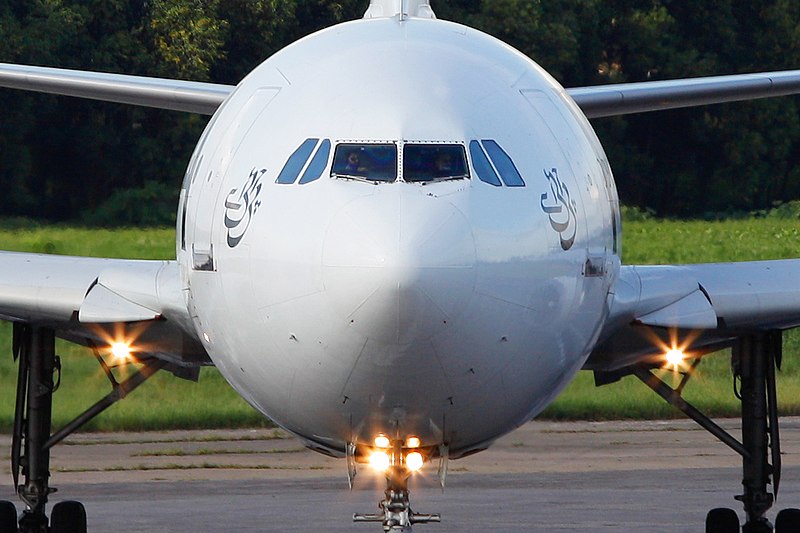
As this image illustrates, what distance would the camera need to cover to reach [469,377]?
9.20 metres

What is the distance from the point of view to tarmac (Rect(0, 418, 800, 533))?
1672 centimetres

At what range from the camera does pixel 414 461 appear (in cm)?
994

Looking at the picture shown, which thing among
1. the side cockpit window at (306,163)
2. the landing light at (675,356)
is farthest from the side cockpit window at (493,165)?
the landing light at (675,356)

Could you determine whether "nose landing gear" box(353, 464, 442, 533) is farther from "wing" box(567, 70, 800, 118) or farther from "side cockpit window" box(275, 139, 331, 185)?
"wing" box(567, 70, 800, 118)

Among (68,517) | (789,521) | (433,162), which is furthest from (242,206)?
(789,521)

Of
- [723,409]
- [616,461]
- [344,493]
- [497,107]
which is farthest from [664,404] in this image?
[497,107]

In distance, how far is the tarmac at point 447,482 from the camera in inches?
658

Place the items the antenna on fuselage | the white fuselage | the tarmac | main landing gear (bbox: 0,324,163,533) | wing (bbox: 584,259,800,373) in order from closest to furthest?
the white fuselage < wing (bbox: 584,259,800,373) < main landing gear (bbox: 0,324,163,533) < the antenna on fuselage < the tarmac

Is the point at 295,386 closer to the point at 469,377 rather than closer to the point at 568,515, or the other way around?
the point at 469,377

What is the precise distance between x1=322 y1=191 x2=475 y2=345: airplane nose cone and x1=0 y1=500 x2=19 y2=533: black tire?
7.02m

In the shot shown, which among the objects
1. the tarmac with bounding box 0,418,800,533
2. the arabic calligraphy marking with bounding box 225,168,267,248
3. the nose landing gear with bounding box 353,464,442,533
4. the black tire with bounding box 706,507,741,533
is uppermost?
the arabic calligraphy marking with bounding box 225,168,267,248

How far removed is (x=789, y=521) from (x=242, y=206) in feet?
21.9

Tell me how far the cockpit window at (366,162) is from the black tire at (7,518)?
6.58 metres

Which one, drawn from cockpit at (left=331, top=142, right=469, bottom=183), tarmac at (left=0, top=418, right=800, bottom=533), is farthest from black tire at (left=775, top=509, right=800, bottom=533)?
cockpit at (left=331, top=142, right=469, bottom=183)
